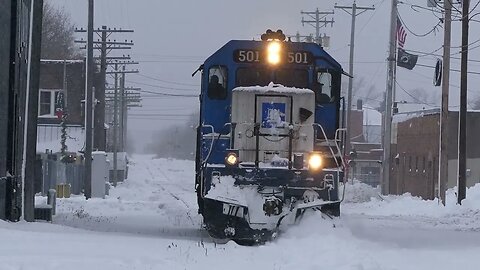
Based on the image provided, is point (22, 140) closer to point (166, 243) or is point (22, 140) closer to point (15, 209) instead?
point (15, 209)

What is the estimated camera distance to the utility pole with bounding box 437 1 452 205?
29.2 m

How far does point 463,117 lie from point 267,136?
56.2 feet

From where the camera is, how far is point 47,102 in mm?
55094

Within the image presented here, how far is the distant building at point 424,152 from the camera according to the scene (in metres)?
41.0

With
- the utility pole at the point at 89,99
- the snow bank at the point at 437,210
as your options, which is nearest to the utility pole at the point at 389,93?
the snow bank at the point at 437,210

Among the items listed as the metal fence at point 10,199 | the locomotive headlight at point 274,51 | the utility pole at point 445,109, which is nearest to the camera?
the locomotive headlight at point 274,51

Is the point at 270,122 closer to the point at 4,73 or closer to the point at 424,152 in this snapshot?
the point at 4,73

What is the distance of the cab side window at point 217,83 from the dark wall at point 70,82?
4085 cm

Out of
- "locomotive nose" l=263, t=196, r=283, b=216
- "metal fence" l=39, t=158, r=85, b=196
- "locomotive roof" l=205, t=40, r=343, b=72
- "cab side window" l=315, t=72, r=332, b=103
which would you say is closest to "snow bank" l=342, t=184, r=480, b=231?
"cab side window" l=315, t=72, r=332, b=103

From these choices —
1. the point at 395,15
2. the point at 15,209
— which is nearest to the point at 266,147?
the point at 15,209

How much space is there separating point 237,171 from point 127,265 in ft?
15.0

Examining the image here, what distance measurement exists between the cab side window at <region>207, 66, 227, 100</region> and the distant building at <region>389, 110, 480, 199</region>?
27.5m

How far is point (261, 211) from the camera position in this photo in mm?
13047

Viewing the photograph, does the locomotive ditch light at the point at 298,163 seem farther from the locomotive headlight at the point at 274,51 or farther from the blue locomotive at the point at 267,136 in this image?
the locomotive headlight at the point at 274,51
